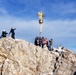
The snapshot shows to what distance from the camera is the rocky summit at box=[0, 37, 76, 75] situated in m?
52.9

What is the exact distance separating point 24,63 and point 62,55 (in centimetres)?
792

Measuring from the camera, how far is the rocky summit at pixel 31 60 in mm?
52900

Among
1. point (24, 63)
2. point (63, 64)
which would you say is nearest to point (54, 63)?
point (63, 64)

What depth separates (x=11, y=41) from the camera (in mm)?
54469

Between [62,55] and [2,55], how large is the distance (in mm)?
11348

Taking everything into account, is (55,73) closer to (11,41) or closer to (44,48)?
(44,48)

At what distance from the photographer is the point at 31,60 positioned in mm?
54625

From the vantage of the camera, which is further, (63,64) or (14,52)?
(63,64)

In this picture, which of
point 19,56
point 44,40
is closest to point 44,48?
point 44,40

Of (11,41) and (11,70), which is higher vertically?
(11,41)

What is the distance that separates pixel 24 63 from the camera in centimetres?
5394

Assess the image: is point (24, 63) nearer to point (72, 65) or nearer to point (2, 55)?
point (2, 55)

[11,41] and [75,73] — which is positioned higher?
[11,41]

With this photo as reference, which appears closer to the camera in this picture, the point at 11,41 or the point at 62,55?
the point at 11,41
